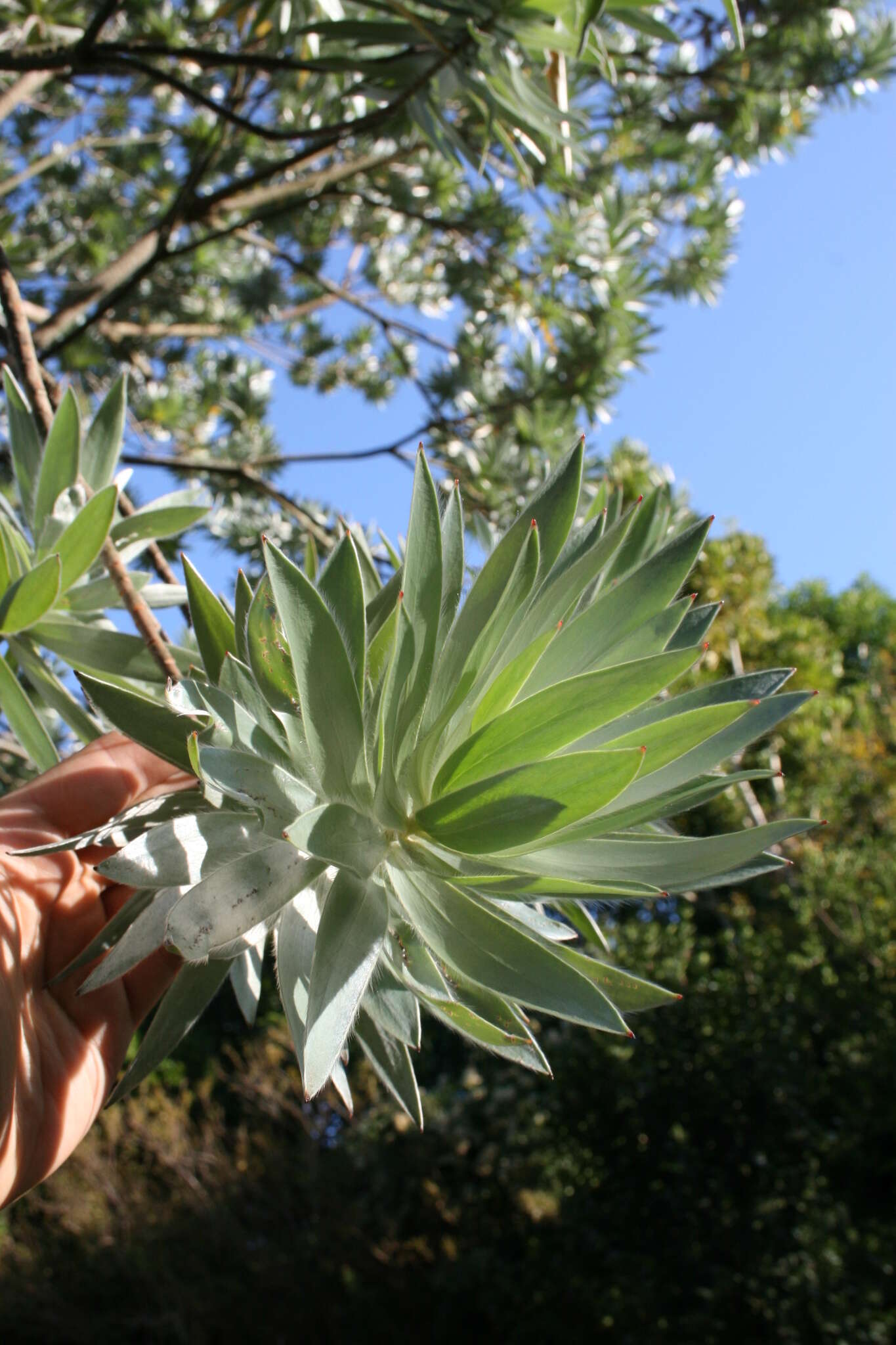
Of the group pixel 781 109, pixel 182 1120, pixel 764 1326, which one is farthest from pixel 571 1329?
pixel 781 109

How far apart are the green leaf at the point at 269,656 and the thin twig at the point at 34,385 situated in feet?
0.95

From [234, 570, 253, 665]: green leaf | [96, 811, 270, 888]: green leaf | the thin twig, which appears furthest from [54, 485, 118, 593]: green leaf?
[96, 811, 270, 888]: green leaf

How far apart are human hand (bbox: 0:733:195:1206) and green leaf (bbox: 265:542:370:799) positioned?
0.26m

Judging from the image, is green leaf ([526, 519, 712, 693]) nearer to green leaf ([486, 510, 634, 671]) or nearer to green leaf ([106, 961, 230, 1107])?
green leaf ([486, 510, 634, 671])

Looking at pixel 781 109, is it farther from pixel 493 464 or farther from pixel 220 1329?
pixel 220 1329

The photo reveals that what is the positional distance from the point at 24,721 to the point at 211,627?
0.45 meters

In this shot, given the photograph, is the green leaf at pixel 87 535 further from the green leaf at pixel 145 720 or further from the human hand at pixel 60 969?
the green leaf at pixel 145 720

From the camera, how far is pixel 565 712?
716mm

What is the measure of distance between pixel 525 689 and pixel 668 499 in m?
0.48

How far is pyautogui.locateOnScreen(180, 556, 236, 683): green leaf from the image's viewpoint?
0.84 meters

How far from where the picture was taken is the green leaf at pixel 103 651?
3.63 ft

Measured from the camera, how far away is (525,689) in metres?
0.89

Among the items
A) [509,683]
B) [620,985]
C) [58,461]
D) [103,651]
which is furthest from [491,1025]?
[58,461]

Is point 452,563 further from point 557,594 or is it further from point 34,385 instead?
point 34,385
